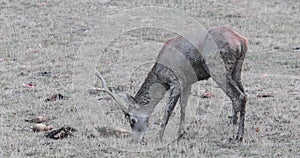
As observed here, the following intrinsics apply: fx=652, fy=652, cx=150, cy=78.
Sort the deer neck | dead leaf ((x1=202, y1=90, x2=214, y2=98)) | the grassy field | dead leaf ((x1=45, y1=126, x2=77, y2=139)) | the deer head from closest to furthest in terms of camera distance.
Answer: the grassy field, dead leaf ((x1=45, y1=126, x2=77, y2=139)), the deer head, the deer neck, dead leaf ((x1=202, y1=90, x2=214, y2=98))

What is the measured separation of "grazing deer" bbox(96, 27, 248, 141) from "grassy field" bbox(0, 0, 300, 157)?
394 millimetres

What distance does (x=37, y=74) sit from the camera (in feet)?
45.5

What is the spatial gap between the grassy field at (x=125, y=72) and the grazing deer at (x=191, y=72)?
1.29ft

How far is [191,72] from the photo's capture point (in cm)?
941

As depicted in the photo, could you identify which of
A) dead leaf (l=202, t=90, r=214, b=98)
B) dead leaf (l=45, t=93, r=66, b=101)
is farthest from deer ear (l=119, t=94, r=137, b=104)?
dead leaf (l=202, t=90, r=214, b=98)

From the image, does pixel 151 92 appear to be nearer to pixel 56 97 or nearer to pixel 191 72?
pixel 191 72

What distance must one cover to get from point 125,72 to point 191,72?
4.89 m

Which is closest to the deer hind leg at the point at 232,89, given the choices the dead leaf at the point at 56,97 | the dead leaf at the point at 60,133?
the dead leaf at the point at 60,133

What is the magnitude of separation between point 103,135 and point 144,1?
12.7 metres

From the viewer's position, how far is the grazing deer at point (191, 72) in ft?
29.9

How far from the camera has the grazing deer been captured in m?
9.12

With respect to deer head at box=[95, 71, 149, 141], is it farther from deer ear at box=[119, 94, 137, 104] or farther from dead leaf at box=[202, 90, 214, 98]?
dead leaf at box=[202, 90, 214, 98]

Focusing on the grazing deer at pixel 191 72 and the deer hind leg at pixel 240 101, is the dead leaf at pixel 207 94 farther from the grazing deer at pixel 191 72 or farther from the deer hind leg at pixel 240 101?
the deer hind leg at pixel 240 101

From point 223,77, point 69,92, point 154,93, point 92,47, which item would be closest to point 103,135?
point 154,93
